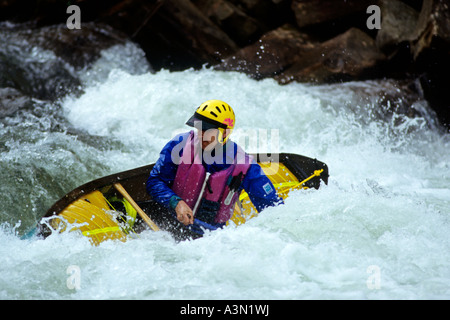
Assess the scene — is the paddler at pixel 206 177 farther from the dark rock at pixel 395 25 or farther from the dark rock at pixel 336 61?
the dark rock at pixel 395 25

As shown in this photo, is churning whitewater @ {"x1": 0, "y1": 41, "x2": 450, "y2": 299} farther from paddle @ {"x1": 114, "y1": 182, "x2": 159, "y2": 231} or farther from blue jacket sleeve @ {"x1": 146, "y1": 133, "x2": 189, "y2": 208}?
blue jacket sleeve @ {"x1": 146, "y1": 133, "x2": 189, "y2": 208}

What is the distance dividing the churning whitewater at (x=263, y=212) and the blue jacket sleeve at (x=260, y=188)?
0.36 feet

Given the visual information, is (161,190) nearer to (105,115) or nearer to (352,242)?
(352,242)

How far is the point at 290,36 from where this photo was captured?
9.25m

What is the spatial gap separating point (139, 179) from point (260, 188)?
1.30m

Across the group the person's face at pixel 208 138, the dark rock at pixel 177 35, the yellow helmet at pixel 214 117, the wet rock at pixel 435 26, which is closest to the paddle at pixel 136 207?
the person's face at pixel 208 138

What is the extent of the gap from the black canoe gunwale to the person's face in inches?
41.4

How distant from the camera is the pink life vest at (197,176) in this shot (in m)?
3.48

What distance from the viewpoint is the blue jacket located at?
3.50 meters

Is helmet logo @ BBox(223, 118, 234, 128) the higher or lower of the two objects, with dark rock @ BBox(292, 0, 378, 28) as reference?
lower

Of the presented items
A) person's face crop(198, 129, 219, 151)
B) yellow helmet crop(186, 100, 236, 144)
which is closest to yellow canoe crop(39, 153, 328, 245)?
person's face crop(198, 129, 219, 151)

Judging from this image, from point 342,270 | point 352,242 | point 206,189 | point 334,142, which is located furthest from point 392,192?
point 206,189

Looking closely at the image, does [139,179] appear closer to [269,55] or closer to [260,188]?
[260,188]

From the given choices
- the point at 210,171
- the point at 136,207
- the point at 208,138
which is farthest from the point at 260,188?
the point at 136,207
